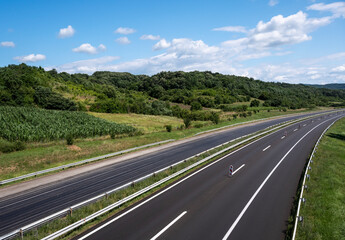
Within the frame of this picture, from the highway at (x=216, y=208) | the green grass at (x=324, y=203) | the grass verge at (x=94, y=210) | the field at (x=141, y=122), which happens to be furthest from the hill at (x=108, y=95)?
the grass verge at (x=94, y=210)

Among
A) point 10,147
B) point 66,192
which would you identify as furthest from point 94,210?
point 10,147

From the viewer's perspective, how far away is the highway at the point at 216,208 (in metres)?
10.8

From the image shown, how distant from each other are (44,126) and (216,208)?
33.2m

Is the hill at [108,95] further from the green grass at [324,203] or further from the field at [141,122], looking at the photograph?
the green grass at [324,203]

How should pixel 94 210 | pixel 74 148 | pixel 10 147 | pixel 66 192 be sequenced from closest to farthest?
pixel 94 210, pixel 66 192, pixel 10 147, pixel 74 148

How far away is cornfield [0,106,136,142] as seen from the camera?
107ft

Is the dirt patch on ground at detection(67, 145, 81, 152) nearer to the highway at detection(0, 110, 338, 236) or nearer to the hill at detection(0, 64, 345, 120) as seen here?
the highway at detection(0, 110, 338, 236)

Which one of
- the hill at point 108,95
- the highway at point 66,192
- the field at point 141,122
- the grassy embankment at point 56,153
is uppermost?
the hill at point 108,95

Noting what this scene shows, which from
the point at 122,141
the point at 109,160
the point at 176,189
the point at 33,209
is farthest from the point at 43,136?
the point at 176,189

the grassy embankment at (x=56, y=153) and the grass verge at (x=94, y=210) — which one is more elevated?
the grassy embankment at (x=56, y=153)

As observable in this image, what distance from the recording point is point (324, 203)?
14.0m

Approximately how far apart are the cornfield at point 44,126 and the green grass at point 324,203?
29980 millimetres

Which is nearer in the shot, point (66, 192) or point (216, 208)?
point (216, 208)

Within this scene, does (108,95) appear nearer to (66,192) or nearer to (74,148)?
(74,148)
